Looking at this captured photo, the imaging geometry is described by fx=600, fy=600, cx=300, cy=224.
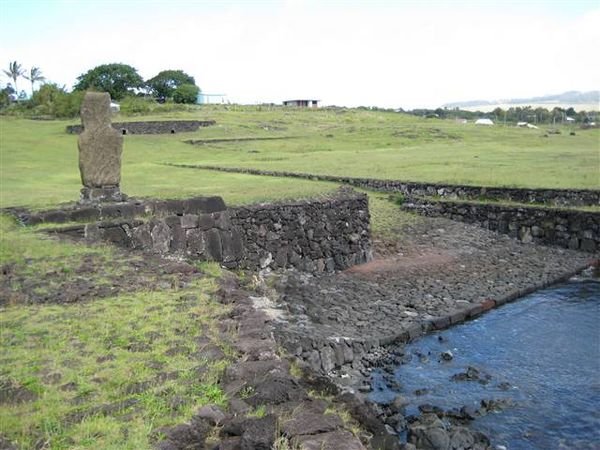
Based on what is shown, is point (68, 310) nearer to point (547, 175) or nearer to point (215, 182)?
point (215, 182)

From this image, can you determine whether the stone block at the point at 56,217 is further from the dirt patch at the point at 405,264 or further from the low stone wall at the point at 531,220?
the low stone wall at the point at 531,220

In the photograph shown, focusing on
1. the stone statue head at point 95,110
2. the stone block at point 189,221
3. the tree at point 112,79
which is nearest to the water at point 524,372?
the stone block at point 189,221

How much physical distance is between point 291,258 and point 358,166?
17.4 metres

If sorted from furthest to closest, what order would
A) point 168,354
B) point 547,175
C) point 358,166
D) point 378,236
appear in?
point 358,166, point 547,175, point 378,236, point 168,354

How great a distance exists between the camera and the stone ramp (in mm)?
13156

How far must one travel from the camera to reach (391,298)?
55.6 feet

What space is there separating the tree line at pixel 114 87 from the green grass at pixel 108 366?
66.9 m

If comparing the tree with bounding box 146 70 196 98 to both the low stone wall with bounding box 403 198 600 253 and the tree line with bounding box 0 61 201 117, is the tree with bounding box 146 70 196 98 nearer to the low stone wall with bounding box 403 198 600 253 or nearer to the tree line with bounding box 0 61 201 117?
the tree line with bounding box 0 61 201 117

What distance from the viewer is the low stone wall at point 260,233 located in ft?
46.5

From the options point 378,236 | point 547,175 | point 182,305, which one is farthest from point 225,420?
point 547,175

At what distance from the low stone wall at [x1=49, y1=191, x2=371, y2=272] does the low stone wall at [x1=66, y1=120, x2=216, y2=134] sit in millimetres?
36663

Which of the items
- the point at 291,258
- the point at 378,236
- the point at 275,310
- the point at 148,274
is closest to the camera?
the point at 148,274

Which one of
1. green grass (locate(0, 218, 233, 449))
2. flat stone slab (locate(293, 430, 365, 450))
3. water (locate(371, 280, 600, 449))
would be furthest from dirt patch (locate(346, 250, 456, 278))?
flat stone slab (locate(293, 430, 365, 450))

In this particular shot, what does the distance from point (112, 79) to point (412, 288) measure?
9264 cm
